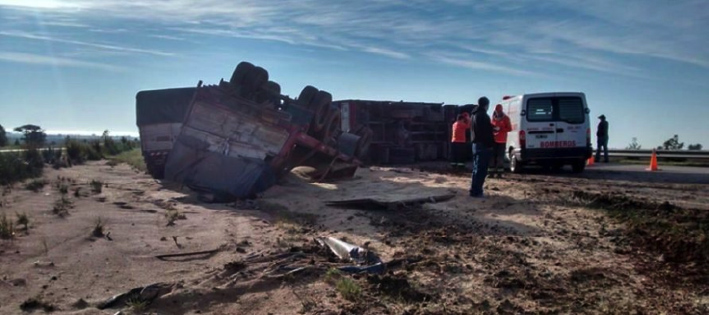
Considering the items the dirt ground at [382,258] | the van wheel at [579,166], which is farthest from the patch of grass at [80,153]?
the van wheel at [579,166]

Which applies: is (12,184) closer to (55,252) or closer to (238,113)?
(238,113)

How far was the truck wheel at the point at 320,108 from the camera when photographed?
14.6m

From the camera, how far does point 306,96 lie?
15.0 m

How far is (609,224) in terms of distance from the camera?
25.4 ft

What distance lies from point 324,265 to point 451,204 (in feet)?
15.0

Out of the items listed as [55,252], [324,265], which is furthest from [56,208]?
[324,265]

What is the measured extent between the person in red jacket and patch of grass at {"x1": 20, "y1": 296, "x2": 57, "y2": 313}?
9444mm

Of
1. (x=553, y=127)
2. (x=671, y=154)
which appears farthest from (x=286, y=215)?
(x=671, y=154)

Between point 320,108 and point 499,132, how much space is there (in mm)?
4293

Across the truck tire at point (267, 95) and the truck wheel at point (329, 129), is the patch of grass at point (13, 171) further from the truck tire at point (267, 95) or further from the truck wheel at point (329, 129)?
the truck wheel at point (329, 129)

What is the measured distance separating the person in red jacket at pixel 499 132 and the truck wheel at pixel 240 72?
5.71m

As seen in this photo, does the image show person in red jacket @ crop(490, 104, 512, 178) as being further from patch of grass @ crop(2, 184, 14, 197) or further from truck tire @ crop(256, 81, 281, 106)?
patch of grass @ crop(2, 184, 14, 197)

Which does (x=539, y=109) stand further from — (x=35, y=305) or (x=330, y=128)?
(x=35, y=305)

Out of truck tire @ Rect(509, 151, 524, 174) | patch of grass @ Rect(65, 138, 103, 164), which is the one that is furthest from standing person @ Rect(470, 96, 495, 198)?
patch of grass @ Rect(65, 138, 103, 164)
